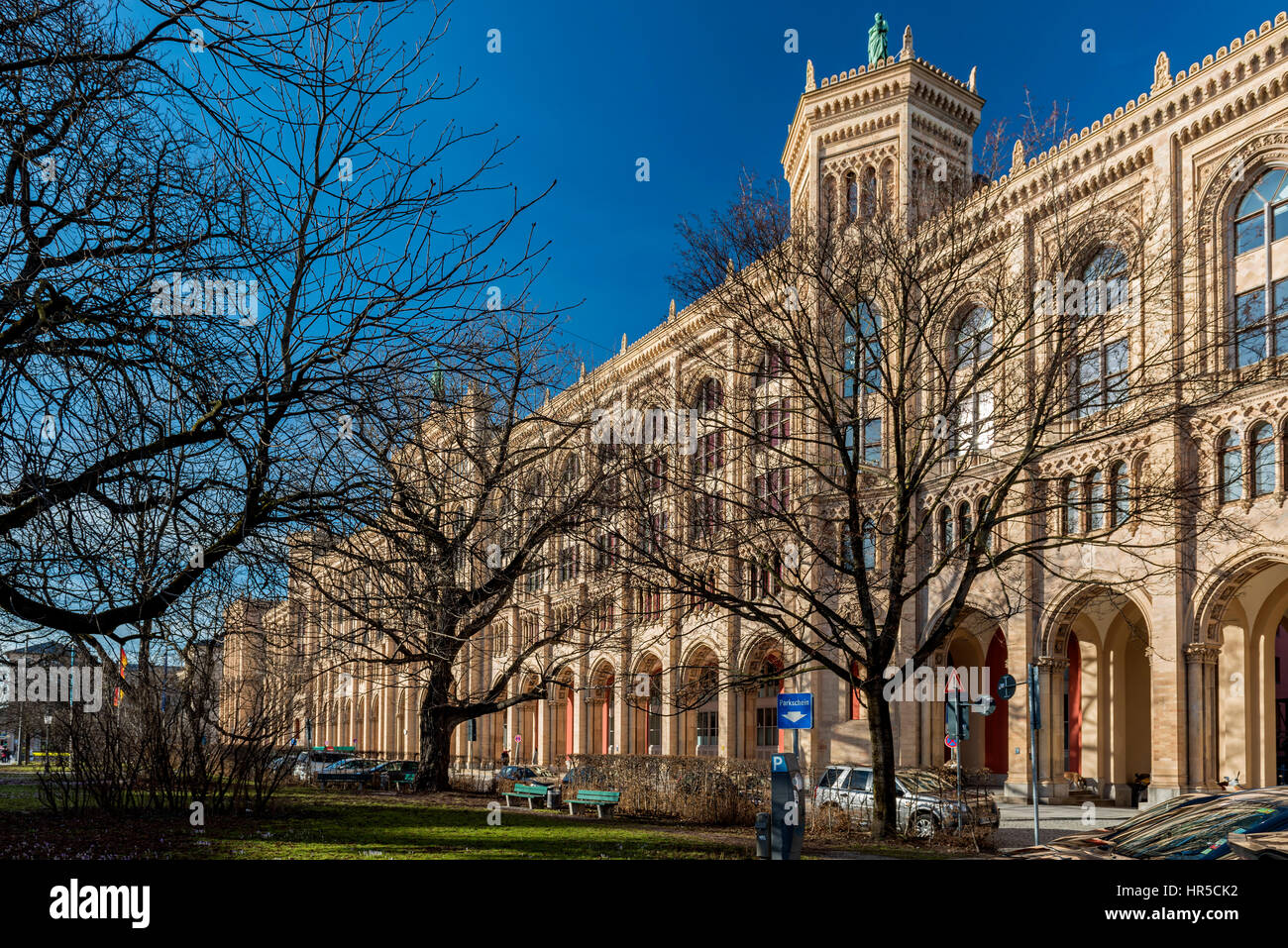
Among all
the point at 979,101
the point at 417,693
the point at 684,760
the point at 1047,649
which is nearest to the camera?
the point at 684,760

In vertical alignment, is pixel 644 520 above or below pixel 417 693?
above

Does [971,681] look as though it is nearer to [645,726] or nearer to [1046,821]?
[1046,821]

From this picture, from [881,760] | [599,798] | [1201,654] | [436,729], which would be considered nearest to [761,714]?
[1201,654]

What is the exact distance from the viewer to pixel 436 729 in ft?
78.5

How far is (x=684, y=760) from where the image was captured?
838 inches

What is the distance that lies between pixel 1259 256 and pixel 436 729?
22.5 meters

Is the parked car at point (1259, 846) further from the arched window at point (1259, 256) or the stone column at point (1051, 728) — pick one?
the stone column at point (1051, 728)

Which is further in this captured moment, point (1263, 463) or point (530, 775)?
point (530, 775)

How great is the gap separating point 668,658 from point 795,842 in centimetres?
3269

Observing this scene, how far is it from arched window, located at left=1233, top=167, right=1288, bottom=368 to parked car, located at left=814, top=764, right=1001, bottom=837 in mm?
13548

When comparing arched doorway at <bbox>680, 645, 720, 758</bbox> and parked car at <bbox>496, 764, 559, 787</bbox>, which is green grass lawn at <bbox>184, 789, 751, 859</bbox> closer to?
parked car at <bbox>496, 764, 559, 787</bbox>

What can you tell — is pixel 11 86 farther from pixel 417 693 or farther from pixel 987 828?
pixel 417 693
